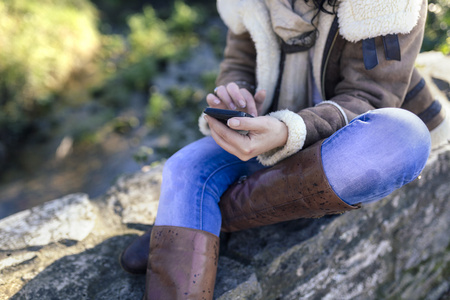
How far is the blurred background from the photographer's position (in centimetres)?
343

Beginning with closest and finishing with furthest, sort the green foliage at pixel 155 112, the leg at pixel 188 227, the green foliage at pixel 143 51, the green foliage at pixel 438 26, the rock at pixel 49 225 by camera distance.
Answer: the leg at pixel 188 227, the rock at pixel 49 225, the green foliage at pixel 438 26, the green foliage at pixel 155 112, the green foliage at pixel 143 51

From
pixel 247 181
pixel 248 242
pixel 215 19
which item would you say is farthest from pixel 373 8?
pixel 215 19

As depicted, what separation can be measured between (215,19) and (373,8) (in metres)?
5.68

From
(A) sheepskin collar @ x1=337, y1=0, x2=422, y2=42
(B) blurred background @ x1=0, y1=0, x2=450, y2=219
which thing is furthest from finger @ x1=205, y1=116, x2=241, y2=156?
(B) blurred background @ x1=0, y1=0, x2=450, y2=219

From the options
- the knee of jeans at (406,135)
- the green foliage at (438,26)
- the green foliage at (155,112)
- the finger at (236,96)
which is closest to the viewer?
the knee of jeans at (406,135)

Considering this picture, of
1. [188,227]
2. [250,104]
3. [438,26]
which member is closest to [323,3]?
[250,104]

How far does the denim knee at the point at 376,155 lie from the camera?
3.41 ft

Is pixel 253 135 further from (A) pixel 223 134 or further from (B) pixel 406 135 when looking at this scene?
(B) pixel 406 135

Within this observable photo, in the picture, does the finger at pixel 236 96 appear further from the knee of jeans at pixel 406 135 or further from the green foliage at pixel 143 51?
the green foliage at pixel 143 51

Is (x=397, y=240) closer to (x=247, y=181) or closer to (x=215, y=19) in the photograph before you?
(x=247, y=181)

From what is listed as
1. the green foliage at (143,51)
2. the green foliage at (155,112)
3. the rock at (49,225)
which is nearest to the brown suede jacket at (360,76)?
the rock at (49,225)

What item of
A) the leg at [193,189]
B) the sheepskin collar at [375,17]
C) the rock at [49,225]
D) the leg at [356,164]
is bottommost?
the rock at [49,225]

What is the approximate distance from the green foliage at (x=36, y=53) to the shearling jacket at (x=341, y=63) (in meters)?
3.51

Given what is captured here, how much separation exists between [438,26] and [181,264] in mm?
2905
